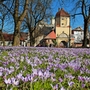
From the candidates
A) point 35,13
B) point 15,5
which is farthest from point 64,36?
point 15,5

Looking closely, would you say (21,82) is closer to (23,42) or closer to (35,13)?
(35,13)

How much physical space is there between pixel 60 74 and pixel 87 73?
420 mm

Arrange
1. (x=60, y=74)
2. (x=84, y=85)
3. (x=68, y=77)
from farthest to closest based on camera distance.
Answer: (x=60, y=74) → (x=68, y=77) → (x=84, y=85)

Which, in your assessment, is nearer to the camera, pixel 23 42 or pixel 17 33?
pixel 17 33

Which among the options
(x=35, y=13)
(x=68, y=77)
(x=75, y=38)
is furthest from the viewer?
(x=75, y=38)

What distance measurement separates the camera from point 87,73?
3.32m

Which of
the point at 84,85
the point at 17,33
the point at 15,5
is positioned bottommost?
the point at 84,85

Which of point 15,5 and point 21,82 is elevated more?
point 15,5

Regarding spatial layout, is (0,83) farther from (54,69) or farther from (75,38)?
(75,38)

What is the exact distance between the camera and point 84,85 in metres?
2.43

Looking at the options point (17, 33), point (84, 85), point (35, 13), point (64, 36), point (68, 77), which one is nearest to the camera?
point (84, 85)

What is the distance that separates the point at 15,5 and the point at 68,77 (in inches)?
793

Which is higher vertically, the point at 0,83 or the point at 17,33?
the point at 17,33

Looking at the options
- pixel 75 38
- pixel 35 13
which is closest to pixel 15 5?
pixel 35 13
